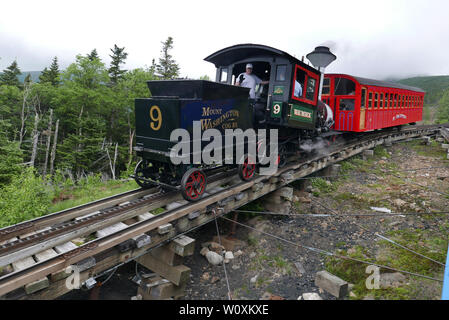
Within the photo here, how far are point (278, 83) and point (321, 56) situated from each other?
97.1 inches

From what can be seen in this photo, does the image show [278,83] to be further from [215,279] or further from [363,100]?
[363,100]

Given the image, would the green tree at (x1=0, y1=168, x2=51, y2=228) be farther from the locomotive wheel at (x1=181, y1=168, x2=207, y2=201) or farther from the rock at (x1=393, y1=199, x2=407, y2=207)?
the rock at (x1=393, y1=199, x2=407, y2=207)

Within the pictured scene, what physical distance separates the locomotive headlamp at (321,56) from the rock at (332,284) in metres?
6.31

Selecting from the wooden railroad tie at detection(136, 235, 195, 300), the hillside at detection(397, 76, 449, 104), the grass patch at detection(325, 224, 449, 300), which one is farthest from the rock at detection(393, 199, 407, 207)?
the hillside at detection(397, 76, 449, 104)

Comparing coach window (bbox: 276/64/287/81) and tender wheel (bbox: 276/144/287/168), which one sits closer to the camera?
coach window (bbox: 276/64/287/81)

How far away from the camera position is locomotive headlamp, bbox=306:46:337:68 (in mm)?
8461

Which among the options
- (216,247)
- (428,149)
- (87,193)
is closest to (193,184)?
(216,247)

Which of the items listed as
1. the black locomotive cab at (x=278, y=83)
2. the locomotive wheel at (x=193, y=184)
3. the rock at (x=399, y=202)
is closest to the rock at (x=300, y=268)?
the locomotive wheel at (x=193, y=184)

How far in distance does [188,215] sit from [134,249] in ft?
3.82

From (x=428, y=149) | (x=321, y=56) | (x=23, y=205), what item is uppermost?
(x=321, y=56)

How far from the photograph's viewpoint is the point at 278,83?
23.1ft

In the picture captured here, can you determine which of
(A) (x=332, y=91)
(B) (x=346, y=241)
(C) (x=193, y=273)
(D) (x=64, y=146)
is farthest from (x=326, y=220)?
(D) (x=64, y=146)

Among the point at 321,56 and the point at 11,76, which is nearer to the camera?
the point at 321,56

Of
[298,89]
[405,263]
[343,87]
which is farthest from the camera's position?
[343,87]
